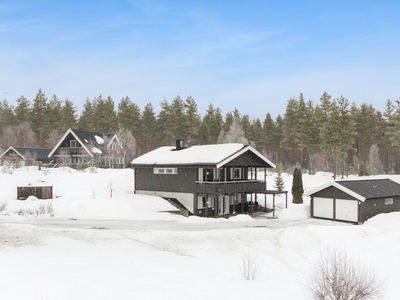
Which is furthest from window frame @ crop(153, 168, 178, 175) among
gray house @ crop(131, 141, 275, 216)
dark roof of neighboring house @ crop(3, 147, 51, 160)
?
dark roof of neighboring house @ crop(3, 147, 51, 160)

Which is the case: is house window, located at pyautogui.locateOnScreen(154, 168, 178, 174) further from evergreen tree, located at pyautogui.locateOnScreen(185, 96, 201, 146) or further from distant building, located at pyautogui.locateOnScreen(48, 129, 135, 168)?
evergreen tree, located at pyautogui.locateOnScreen(185, 96, 201, 146)

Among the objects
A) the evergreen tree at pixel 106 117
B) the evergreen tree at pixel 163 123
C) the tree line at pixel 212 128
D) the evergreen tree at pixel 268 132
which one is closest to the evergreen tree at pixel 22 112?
the tree line at pixel 212 128

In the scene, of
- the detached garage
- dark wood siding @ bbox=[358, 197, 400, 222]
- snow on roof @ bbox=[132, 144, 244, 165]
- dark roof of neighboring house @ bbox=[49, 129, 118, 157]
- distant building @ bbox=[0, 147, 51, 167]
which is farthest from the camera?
distant building @ bbox=[0, 147, 51, 167]

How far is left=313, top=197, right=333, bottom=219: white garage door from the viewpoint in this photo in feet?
105

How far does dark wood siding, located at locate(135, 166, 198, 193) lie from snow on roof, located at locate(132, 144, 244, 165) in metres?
0.99

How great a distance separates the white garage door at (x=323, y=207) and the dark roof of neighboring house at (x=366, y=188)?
97cm

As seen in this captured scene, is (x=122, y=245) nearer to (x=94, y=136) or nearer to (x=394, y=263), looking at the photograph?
(x=394, y=263)

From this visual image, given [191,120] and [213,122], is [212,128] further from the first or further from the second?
[191,120]

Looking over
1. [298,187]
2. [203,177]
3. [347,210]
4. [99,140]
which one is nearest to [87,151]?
[99,140]

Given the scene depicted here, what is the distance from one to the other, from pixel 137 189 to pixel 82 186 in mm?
6120

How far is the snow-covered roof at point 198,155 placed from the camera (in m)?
33.4

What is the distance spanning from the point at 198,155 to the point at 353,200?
14.9 metres

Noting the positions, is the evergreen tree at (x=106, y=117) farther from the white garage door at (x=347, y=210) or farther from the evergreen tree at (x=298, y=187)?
the white garage door at (x=347, y=210)

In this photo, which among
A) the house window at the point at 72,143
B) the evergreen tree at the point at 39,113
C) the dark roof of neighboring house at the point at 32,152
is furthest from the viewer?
the evergreen tree at the point at 39,113
